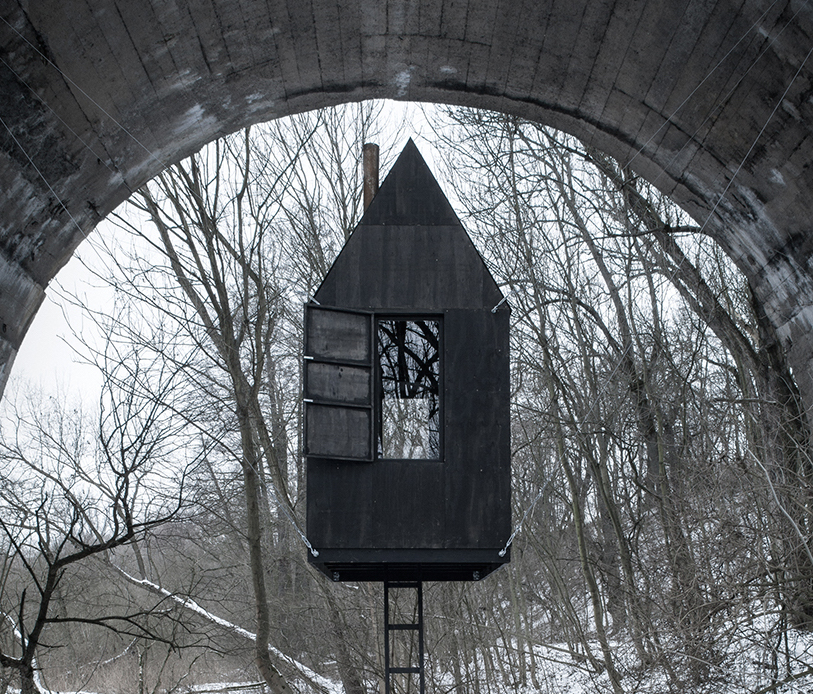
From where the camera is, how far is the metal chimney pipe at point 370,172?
12.5m

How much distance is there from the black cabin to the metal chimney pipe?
409 cm

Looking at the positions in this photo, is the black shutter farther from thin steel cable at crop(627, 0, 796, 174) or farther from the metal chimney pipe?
the metal chimney pipe

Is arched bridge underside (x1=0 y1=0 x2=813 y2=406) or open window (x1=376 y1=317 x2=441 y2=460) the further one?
open window (x1=376 y1=317 x2=441 y2=460)

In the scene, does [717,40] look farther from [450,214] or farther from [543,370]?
[543,370]

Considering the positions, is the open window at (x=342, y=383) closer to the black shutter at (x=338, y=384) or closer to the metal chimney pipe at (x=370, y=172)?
the black shutter at (x=338, y=384)

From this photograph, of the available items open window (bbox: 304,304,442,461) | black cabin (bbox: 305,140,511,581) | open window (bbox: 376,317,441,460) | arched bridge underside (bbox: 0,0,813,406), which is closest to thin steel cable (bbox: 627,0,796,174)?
arched bridge underside (bbox: 0,0,813,406)

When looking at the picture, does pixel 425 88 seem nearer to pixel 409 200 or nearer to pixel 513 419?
pixel 409 200

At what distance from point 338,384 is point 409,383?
1805 millimetres

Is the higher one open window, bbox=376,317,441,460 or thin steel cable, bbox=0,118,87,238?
open window, bbox=376,317,441,460

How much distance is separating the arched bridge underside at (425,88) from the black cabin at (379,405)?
2.09 metres

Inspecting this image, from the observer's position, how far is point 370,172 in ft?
41.4

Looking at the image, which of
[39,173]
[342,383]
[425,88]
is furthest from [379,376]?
[39,173]

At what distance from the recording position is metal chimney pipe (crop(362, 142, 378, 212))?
12.5 meters

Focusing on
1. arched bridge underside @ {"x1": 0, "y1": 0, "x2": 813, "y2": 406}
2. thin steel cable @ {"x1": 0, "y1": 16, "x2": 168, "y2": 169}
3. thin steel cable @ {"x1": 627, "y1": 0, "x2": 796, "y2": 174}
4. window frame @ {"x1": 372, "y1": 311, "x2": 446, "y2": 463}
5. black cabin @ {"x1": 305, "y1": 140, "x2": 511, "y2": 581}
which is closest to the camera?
thin steel cable @ {"x1": 0, "y1": 16, "x2": 168, "y2": 169}
